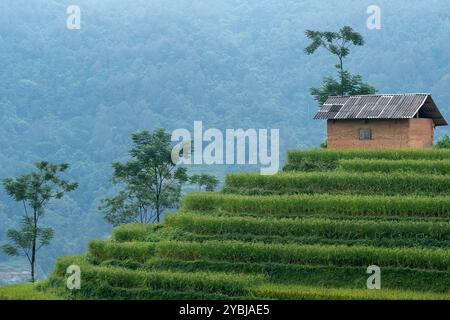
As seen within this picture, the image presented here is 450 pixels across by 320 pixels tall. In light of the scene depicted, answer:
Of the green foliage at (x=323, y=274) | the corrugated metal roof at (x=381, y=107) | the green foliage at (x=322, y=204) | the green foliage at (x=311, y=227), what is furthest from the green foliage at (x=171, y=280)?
the corrugated metal roof at (x=381, y=107)

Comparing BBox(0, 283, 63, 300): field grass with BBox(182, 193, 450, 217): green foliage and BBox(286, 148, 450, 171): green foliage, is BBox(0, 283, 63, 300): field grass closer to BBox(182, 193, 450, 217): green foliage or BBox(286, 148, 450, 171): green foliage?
BBox(182, 193, 450, 217): green foliage

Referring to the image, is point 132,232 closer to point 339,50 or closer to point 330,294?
point 330,294

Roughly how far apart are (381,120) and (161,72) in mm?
71995

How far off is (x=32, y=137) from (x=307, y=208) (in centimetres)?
6614

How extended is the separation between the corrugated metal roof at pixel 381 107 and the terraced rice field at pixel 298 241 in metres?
1.89

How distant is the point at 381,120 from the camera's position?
95.3 feet

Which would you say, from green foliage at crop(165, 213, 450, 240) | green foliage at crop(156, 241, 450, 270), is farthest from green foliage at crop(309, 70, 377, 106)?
green foliage at crop(156, 241, 450, 270)

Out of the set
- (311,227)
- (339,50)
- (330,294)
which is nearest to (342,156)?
(311,227)

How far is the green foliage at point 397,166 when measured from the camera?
25844 mm

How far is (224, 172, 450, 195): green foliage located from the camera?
24.9 meters

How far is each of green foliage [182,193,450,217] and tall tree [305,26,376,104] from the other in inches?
699

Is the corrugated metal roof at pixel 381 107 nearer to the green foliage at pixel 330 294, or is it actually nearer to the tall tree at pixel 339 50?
the green foliage at pixel 330 294

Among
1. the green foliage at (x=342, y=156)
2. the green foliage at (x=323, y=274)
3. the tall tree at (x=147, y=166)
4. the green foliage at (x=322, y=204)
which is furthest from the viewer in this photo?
the tall tree at (x=147, y=166)

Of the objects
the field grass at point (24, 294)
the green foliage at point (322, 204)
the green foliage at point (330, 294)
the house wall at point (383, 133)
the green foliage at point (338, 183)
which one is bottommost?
the field grass at point (24, 294)
